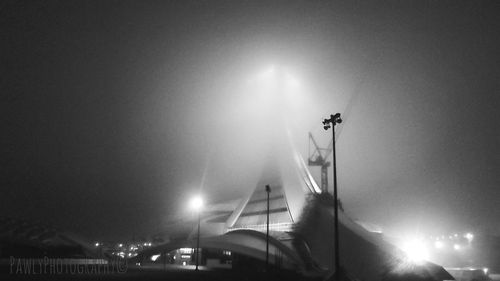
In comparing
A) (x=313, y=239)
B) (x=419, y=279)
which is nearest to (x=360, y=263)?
(x=313, y=239)

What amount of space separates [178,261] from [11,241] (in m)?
26.6

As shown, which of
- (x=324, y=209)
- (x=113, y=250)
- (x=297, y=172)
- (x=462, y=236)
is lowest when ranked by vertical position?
(x=113, y=250)

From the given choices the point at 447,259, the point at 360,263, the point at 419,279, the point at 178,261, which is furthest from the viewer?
the point at 447,259

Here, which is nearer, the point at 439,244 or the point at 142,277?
the point at 142,277

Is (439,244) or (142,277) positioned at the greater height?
(142,277)

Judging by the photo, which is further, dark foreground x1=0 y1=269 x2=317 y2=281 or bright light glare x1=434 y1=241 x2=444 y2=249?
bright light glare x1=434 y1=241 x2=444 y2=249

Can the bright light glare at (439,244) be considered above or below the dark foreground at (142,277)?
below

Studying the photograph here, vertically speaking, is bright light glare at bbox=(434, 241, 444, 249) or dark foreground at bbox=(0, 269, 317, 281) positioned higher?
dark foreground at bbox=(0, 269, 317, 281)

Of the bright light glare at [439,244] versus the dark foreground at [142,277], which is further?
the bright light glare at [439,244]

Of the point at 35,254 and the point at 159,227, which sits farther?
the point at 159,227

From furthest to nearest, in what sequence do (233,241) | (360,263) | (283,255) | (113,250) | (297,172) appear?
1. (113,250)
2. (297,172)
3. (233,241)
4. (283,255)
5. (360,263)

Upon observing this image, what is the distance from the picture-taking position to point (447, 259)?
77.8m

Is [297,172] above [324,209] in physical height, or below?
above

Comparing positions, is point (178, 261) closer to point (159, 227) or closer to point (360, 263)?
point (360, 263)
